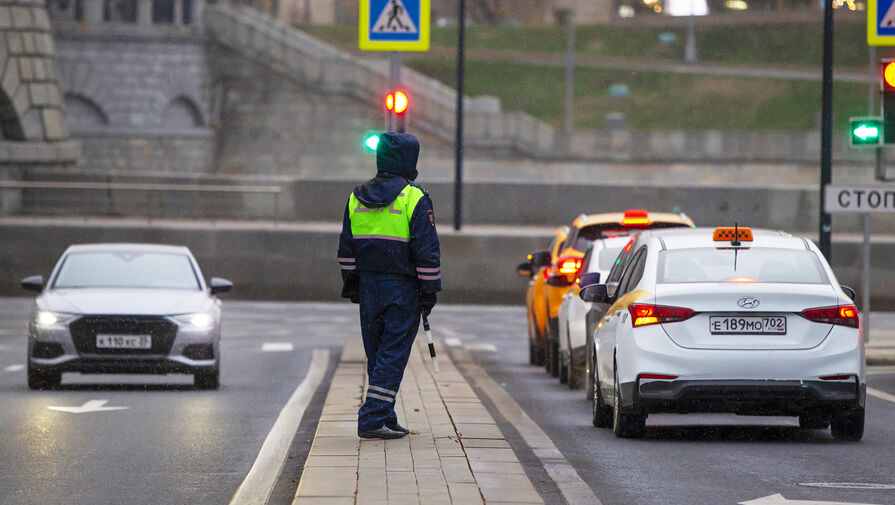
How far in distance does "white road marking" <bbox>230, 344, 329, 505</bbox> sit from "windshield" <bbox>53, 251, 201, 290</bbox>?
5.24 ft

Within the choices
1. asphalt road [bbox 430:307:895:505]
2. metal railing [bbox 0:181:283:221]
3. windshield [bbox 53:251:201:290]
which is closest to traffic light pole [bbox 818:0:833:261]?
asphalt road [bbox 430:307:895:505]

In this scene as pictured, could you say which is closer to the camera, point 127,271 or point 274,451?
point 274,451

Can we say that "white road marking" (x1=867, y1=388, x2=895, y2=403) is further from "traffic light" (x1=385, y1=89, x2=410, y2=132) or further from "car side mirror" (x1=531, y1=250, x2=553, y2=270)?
"traffic light" (x1=385, y1=89, x2=410, y2=132)

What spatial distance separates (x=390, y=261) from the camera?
10352 millimetres

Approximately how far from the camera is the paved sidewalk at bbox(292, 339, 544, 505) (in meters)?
8.38

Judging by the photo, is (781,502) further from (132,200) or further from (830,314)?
(132,200)

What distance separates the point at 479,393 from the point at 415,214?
233 inches

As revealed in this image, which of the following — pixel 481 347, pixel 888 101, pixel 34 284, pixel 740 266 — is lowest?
pixel 481 347

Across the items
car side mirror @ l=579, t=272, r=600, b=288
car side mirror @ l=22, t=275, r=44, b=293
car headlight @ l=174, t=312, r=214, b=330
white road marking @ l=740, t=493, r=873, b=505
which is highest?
car side mirror @ l=579, t=272, r=600, b=288

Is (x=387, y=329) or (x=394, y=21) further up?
(x=394, y=21)

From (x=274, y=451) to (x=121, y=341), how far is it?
559cm

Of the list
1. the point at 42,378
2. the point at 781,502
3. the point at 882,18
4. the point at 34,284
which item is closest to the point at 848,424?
the point at 781,502

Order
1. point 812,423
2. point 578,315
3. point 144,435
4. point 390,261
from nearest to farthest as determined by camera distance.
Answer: point 390,261
point 144,435
point 812,423
point 578,315

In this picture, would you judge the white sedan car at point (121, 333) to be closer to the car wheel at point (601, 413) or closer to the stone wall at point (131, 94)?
the car wheel at point (601, 413)
